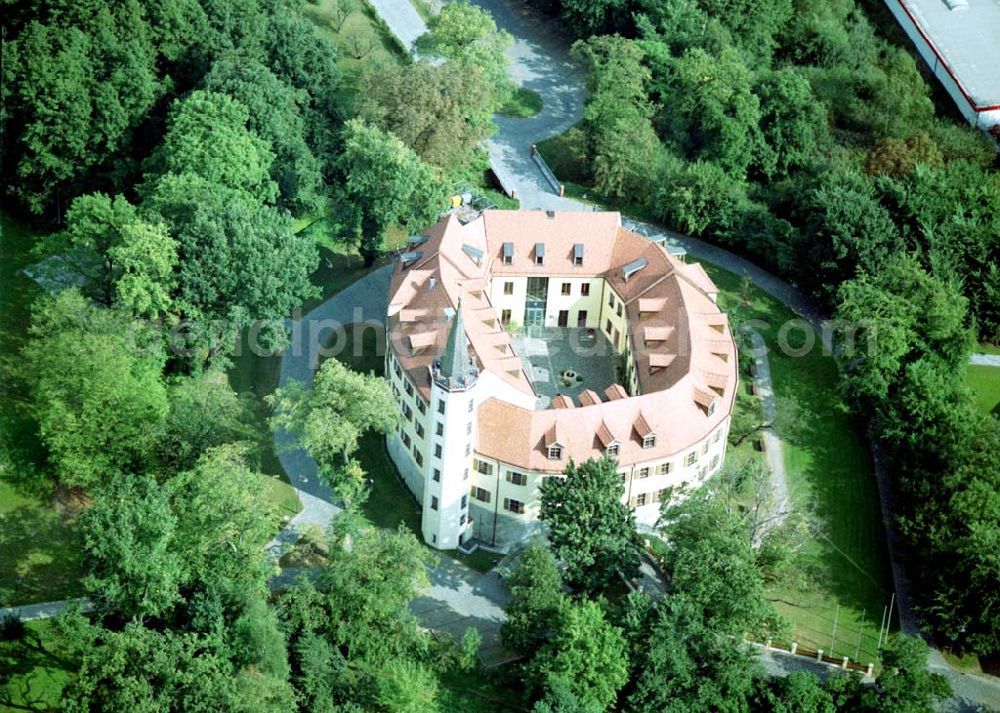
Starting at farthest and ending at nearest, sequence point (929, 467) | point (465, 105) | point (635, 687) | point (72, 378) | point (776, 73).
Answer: point (776, 73) < point (465, 105) < point (929, 467) < point (72, 378) < point (635, 687)

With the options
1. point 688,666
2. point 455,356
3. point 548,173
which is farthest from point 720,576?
point 548,173

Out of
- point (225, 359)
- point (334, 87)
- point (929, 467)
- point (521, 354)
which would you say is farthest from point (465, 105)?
point (929, 467)

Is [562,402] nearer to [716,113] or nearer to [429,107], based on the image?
[429,107]

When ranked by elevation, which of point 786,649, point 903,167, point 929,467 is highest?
point 903,167

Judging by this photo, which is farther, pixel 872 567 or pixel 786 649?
pixel 872 567

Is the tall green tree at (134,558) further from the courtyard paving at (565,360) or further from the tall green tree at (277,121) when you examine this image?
the tall green tree at (277,121)

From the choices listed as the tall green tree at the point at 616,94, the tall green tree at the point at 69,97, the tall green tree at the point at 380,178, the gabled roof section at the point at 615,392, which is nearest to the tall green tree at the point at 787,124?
the tall green tree at the point at 616,94

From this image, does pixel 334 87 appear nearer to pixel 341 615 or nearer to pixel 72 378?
pixel 72 378
